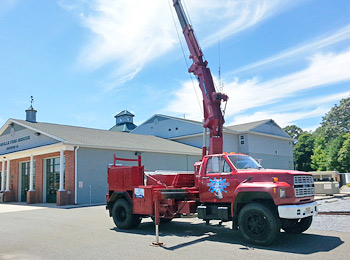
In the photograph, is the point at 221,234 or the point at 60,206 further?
the point at 60,206

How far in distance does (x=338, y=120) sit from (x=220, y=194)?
65070 mm

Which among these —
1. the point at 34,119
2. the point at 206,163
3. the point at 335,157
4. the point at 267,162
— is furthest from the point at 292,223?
the point at 335,157

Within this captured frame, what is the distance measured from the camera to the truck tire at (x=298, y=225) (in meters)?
9.43

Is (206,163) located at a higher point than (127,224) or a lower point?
higher

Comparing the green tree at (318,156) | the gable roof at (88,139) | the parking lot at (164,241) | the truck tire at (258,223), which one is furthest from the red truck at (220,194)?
the green tree at (318,156)

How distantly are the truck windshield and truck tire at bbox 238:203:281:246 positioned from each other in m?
1.28

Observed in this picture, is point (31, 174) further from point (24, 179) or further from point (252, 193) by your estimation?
point (252, 193)

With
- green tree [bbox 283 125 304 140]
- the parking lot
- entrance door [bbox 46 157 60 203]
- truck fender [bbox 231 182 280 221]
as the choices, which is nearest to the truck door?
truck fender [bbox 231 182 280 221]

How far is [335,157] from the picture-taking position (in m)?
51.7

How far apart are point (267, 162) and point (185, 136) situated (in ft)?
32.1

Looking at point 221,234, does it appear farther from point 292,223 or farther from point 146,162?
point 146,162

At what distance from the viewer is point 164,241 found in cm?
921

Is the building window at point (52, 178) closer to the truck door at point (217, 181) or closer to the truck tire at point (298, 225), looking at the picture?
the truck door at point (217, 181)

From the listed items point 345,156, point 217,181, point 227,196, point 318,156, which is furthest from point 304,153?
point 227,196
